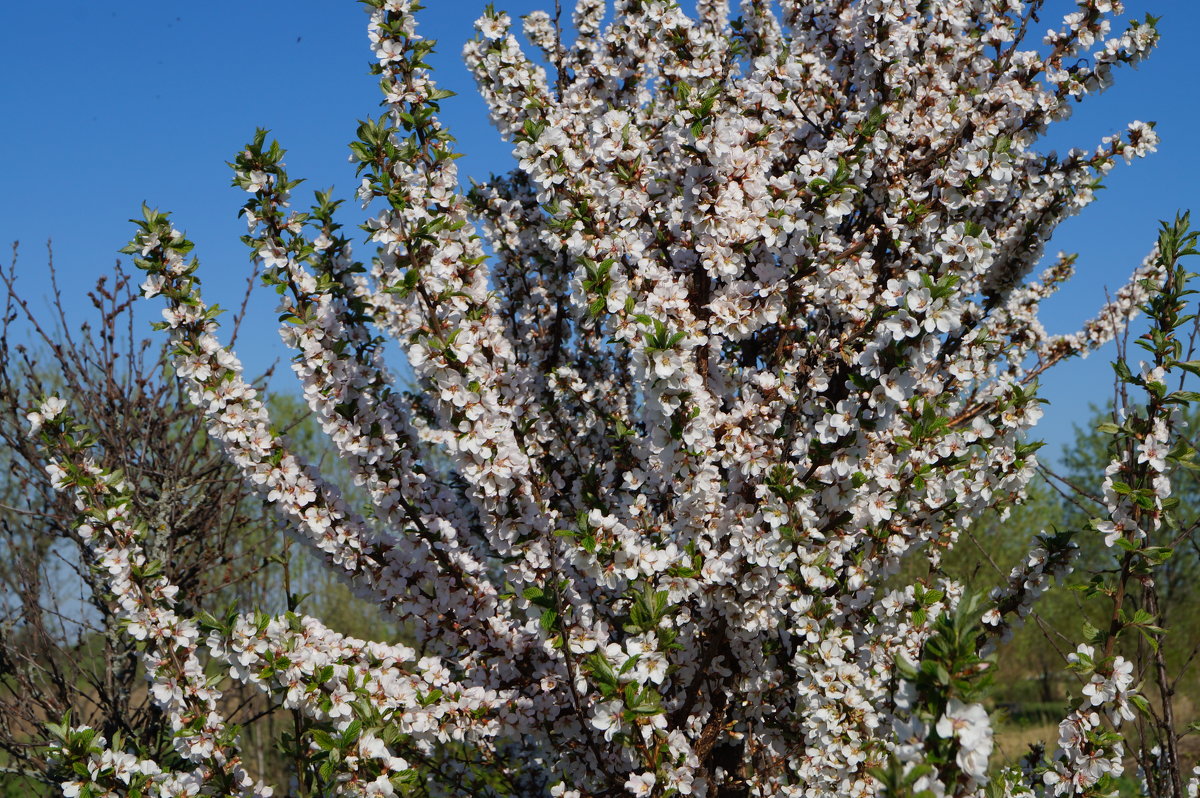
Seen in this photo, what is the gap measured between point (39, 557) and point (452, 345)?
4.44 m

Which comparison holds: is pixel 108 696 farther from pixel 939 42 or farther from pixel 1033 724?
pixel 1033 724

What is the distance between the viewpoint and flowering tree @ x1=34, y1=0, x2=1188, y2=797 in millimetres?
3525

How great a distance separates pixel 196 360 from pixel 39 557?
11.4 ft

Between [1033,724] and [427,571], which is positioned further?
[1033,724]

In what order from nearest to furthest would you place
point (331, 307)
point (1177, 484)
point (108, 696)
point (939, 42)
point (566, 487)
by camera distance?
point (331, 307) → point (939, 42) → point (566, 487) → point (108, 696) → point (1177, 484)

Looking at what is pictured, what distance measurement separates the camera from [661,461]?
3.79m

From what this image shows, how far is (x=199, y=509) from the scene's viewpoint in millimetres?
6262

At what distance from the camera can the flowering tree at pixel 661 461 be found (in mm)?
3525

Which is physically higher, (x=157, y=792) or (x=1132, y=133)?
(x=1132, y=133)

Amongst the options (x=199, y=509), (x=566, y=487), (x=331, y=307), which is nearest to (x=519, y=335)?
(x=566, y=487)

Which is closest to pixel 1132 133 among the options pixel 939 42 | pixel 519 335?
pixel 939 42

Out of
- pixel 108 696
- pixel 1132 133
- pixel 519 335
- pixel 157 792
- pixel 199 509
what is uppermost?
pixel 1132 133

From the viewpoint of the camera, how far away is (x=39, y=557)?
20.5 ft

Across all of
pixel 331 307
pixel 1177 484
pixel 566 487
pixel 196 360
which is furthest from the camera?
pixel 1177 484
